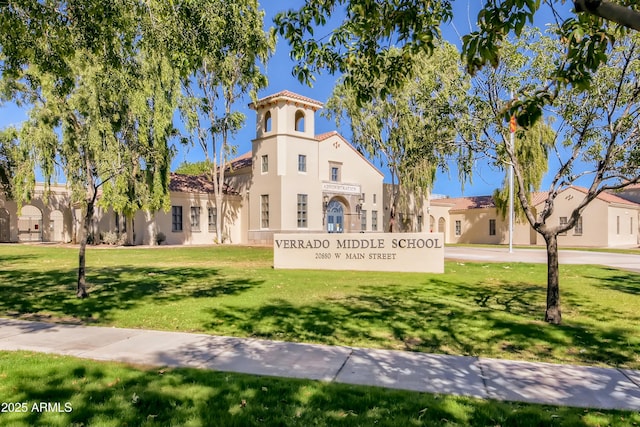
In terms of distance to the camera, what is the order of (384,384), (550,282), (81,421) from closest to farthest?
1. (81,421)
2. (384,384)
3. (550,282)

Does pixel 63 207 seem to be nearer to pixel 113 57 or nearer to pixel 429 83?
pixel 113 57

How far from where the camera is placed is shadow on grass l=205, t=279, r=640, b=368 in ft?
20.1

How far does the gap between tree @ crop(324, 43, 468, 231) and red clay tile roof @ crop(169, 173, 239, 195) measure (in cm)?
1098

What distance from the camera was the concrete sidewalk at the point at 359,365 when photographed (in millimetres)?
4500

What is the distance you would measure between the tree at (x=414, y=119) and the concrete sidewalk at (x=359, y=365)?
3178 mm

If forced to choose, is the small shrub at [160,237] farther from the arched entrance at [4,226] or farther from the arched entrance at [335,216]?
the arched entrance at [4,226]

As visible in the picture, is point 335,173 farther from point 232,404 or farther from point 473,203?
point 232,404

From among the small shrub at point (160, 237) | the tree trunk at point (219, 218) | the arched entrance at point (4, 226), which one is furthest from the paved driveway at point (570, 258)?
the arched entrance at point (4, 226)

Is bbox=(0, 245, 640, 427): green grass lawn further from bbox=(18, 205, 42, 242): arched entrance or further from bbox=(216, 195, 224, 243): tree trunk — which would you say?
bbox=(18, 205, 42, 242): arched entrance

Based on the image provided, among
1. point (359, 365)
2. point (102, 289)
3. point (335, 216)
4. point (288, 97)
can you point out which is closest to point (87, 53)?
point (102, 289)

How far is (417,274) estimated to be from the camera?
49.2 feet

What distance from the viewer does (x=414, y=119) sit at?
104 feet

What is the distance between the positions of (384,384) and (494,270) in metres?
13.5

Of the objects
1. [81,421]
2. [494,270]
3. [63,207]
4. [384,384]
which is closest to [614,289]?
[494,270]
